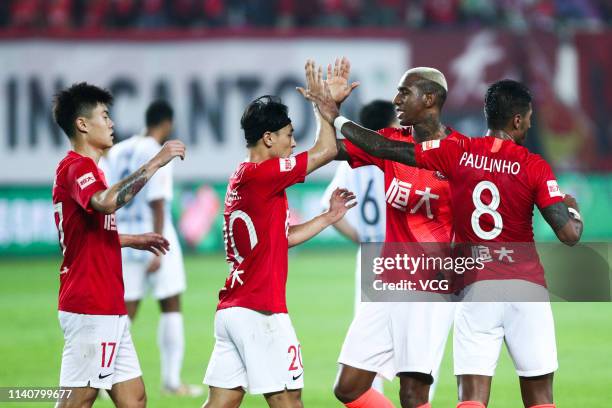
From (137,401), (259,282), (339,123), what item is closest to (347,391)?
(259,282)

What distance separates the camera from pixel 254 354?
5871 millimetres

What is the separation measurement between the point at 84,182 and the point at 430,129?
6.91 feet

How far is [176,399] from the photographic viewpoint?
8.67m

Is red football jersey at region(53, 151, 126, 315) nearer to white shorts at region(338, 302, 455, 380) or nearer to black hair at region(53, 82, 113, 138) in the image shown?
black hair at region(53, 82, 113, 138)

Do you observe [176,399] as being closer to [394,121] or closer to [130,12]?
[394,121]

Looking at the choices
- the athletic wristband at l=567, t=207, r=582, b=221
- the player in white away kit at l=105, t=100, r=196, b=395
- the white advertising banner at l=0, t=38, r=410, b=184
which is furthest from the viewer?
the white advertising banner at l=0, t=38, r=410, b=184

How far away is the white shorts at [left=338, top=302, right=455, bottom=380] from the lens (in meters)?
6.31

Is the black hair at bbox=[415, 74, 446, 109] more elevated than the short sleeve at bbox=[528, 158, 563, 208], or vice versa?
the black hair at bbox=[415, 74, 446, 109]

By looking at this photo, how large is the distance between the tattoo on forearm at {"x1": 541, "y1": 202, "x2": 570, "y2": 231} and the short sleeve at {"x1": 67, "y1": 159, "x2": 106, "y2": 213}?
→ 246 cm

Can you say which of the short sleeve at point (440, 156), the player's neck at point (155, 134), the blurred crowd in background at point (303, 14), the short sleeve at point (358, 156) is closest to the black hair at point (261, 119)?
the short sleeve at point (358, 156)

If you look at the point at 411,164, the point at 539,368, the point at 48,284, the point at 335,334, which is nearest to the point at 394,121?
the point at 411,164

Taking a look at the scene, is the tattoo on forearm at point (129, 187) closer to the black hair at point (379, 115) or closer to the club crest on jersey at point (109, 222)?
the club crest on jersey at point (109, 222)

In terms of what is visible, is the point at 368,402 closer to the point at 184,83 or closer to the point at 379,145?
the point at 379,145

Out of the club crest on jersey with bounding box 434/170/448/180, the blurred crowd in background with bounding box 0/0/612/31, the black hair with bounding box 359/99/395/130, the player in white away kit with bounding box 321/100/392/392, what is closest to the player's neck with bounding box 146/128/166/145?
the player in white away kit with bounding box 321/100/392/392
